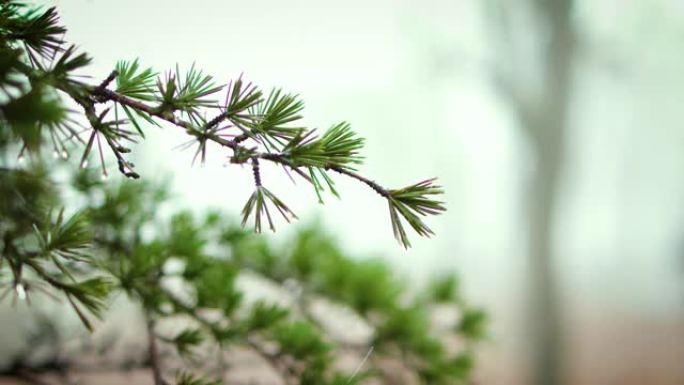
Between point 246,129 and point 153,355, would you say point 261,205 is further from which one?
point 153,355

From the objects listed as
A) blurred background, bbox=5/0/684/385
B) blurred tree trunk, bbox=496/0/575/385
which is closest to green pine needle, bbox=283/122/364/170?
blurred background, bbox=5/0/684/385

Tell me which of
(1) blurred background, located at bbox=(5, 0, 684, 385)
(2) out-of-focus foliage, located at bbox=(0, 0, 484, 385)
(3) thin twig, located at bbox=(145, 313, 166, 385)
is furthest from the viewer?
(1) blurred background, located at bbox=(5, 0, 684, 385)

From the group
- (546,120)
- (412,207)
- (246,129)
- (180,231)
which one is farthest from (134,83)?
(546,120)

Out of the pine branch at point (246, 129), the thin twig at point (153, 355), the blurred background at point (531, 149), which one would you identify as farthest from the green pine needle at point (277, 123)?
the blurred background at point (531, 149)

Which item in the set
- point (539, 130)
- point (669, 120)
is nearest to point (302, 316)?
point (539, 130)

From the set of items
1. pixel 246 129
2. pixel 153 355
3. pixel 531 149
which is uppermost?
pixel 531 149

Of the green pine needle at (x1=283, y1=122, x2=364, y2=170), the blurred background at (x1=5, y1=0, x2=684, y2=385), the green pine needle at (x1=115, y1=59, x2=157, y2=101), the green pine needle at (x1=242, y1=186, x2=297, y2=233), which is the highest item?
the blurred background at (x1=5, y1=0, x2=684, y2=385)

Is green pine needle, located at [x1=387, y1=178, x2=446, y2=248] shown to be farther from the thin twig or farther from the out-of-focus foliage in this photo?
the thin twig

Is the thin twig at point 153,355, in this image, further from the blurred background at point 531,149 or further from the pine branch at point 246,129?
the blurred background at point 531,149
